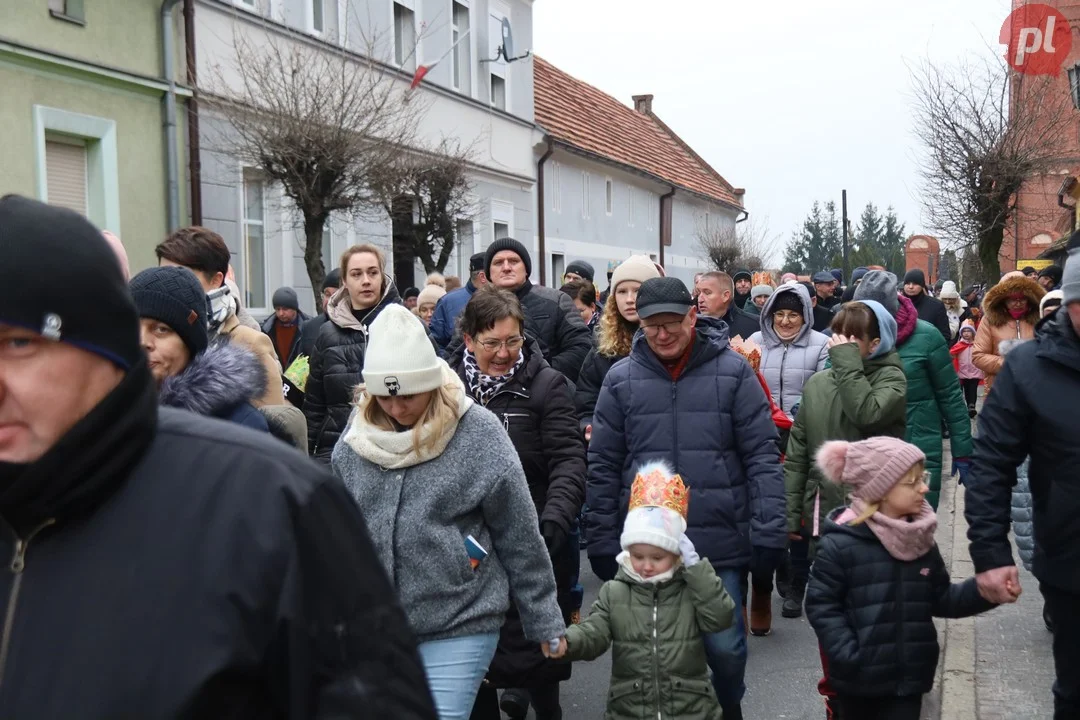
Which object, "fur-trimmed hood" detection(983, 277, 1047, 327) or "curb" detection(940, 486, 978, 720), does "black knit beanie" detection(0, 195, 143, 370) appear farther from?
"fur-trimmed hood" detection(983, 277, 1047, 327)

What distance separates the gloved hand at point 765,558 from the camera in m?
5.12

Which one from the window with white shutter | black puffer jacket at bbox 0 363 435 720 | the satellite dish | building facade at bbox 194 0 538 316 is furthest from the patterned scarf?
the satellite dish

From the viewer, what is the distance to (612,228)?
35.3 metres

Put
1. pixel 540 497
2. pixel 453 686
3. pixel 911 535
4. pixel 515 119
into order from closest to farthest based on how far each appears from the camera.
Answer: pixel 453 686 → pixel 911 535 → pixel 540 497 → pixel 515 119

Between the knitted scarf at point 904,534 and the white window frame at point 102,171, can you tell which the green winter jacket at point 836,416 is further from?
the white window frame at point 102,171

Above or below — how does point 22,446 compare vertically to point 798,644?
above

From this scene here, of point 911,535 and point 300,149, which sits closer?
point 911,535

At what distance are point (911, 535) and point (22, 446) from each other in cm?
350

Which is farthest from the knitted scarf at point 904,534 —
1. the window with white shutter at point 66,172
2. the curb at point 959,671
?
the window with white shutter at point 66,172

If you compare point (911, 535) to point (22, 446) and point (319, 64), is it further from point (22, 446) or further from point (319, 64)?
point (319, 64)

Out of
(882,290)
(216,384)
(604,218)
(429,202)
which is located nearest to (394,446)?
(216,384)

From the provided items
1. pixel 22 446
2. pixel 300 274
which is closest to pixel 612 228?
pixel 300 274

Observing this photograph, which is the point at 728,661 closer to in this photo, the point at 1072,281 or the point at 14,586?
the point at 1072,281

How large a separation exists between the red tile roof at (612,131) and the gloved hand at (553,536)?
78.6ft
